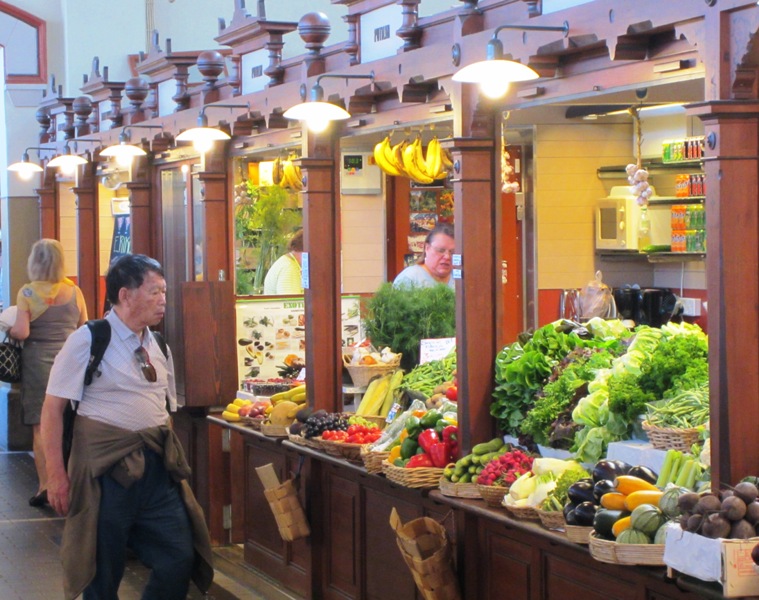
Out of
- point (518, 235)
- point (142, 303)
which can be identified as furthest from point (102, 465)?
point (518, 235)

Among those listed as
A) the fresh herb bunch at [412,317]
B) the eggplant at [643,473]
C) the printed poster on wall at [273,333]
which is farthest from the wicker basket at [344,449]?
the printed poster on wall at [273,333]

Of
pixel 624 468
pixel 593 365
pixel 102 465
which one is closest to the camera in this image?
pixel 624 468

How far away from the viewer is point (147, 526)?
20.5 ft

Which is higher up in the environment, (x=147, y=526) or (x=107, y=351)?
(x=107, y=351)

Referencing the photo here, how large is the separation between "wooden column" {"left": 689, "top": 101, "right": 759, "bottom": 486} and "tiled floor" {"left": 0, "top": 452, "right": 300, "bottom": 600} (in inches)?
166

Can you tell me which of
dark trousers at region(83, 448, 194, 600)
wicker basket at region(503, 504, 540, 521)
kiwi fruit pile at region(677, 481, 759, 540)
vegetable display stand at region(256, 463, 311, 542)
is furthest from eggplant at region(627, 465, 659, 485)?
vegetable display stand at region(256, 463, 311, 542)

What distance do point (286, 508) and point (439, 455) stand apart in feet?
5.34

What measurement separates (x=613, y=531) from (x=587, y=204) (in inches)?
295

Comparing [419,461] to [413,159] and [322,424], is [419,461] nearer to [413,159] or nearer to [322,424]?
[322,424]

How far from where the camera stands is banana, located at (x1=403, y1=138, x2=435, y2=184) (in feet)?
30.7

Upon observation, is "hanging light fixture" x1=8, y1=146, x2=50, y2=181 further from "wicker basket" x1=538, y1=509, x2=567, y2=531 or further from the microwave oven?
"wicker basket" x1=538, y1=509, x2=567, y2=531

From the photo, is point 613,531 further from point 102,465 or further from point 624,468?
point 102,465

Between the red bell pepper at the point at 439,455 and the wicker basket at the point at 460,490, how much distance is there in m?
0.33

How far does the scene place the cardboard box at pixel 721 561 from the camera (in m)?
4.16
